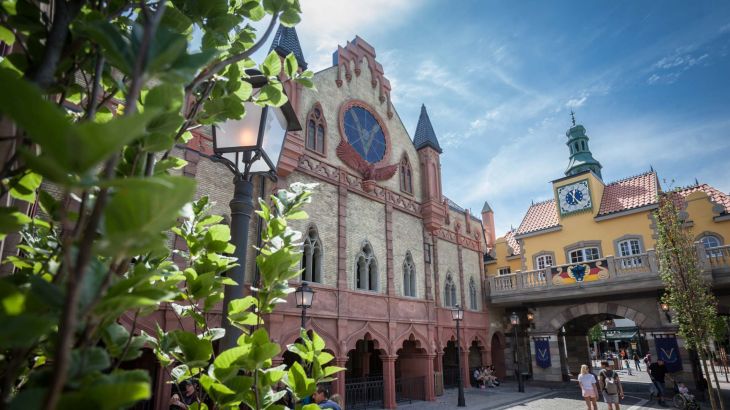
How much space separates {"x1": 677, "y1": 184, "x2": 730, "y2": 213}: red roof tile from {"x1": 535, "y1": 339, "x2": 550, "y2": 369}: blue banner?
10593 mm

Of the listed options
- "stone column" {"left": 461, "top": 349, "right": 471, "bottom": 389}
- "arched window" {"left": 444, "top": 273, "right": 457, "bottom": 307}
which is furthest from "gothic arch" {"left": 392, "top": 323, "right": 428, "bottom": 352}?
"stone column" {"left": 461, "top": 349, "right": 471, "bottom": 389}

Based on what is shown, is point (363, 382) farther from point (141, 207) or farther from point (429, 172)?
point (141, 207)

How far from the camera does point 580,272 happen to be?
19359 millimetres

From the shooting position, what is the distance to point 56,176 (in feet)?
2.19

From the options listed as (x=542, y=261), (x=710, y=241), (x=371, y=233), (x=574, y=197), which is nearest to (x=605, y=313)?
(x=542, y=261)

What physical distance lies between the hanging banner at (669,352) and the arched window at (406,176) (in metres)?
12.5

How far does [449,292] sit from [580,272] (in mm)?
6107

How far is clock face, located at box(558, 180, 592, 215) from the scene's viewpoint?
23922 millimetres

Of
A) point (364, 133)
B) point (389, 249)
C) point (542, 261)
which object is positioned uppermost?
point (364, 133)

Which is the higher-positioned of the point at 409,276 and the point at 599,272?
the point at 599,272

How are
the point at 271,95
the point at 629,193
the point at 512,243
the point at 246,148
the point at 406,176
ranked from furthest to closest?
the point at 512,243, the point at 629,193, the point at 406,176, the point at 246,148, the point at 271,95

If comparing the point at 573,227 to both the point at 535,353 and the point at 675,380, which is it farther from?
the point at 675,380

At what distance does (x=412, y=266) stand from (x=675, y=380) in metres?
11.9

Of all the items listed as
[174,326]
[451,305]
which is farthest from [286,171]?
[451,305]
